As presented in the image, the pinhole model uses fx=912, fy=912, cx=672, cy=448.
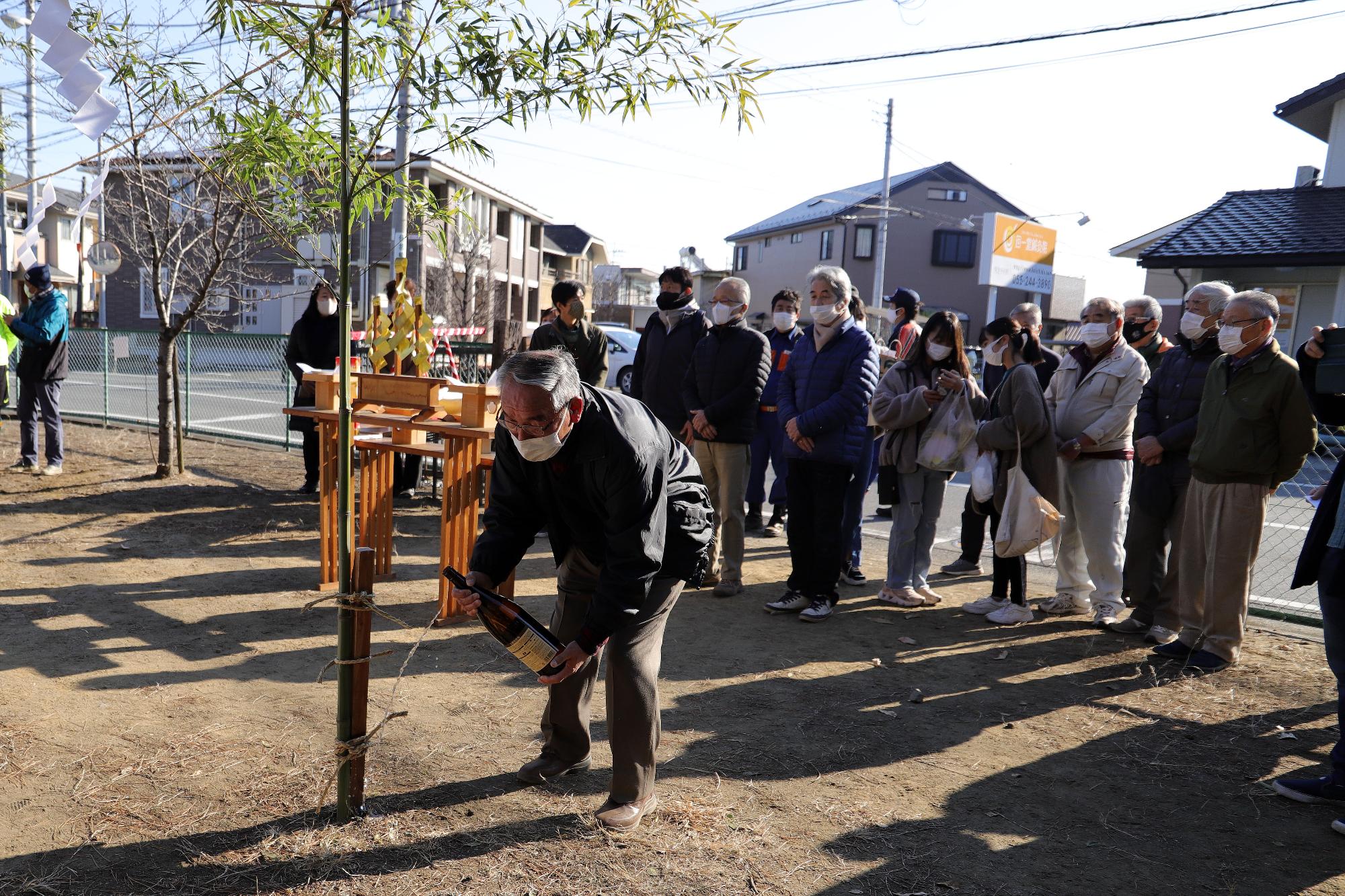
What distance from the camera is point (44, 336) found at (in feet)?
26.9

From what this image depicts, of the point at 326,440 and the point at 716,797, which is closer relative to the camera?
the point at 716,797

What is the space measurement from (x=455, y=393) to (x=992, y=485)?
11.0 feet

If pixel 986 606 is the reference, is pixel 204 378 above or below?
above

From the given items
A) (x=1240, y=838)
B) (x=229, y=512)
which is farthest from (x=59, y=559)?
(x=1240, y=838)

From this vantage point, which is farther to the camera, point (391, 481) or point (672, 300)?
point (672, 300)

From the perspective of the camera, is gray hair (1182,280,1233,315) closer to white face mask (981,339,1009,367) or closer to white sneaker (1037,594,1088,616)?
white face mask (981,339,1009,367)

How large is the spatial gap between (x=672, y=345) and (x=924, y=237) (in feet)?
124

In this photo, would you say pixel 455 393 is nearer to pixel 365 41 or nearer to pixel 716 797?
pixel 365 41

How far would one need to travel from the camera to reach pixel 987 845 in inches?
123

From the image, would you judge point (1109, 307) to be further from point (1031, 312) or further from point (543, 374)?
point (543, 374)

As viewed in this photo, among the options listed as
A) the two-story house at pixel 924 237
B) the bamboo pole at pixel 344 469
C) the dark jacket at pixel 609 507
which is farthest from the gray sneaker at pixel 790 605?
the two-story house at pixel 924 237

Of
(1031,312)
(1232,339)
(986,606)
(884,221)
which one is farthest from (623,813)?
(884,221)

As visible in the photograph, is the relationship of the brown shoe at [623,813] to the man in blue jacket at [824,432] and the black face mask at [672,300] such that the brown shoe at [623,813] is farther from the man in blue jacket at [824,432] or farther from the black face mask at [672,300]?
the black face mask at [672,300]

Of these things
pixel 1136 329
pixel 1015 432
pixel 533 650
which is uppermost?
pixel 1136 329
